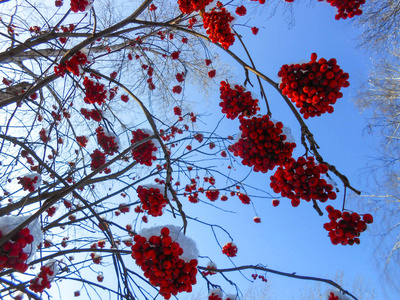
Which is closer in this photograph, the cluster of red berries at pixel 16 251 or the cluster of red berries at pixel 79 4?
the cluster of red berries at pixel 16 251

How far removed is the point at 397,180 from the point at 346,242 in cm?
485

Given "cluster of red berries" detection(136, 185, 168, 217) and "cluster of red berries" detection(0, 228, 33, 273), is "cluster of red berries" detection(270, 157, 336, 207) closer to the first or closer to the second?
"cluster of red berries" detection(136, 185, 168, 217)

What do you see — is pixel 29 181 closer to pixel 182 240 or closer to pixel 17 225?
pixel 17 225

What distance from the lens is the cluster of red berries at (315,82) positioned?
130 centimetres

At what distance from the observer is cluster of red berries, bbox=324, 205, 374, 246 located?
1203 millimetres

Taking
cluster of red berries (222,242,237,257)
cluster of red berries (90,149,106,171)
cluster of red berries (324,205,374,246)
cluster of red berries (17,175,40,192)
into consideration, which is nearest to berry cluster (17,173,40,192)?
cluster of red berries (17,175,40,192)

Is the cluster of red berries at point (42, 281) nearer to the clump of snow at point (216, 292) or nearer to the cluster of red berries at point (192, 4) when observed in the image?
the clump of snow at point (216, 292)

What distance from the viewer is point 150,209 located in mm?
1960

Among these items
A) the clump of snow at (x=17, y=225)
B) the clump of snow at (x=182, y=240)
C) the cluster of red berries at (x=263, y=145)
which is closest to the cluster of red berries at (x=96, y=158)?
the clump of snow at (x=17, y=225)

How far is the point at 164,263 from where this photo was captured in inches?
46.6

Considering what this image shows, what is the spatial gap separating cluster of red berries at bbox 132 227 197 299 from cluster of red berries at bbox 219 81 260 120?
3.56ft

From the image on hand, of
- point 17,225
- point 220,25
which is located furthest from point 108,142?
point 220,25

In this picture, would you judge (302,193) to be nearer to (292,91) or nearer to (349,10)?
(292,91)

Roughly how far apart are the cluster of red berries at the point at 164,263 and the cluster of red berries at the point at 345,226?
762 millimetres
